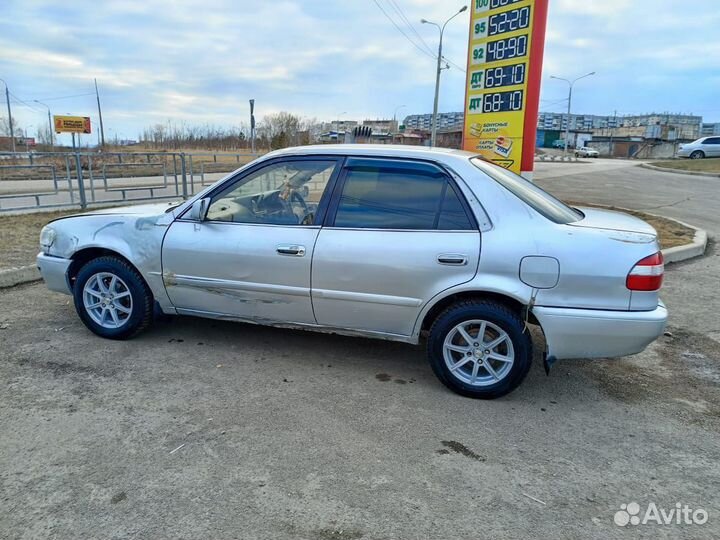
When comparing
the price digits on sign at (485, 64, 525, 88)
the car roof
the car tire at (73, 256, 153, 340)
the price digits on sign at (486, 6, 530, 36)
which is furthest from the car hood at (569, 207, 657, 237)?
the price digits on sign at (486, 6, 530, 36)

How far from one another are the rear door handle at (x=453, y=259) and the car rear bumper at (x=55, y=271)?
3170 mm

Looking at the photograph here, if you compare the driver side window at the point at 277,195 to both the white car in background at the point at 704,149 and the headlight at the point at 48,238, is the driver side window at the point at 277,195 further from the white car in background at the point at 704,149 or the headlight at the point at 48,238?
the white car in background at the point at 704,149

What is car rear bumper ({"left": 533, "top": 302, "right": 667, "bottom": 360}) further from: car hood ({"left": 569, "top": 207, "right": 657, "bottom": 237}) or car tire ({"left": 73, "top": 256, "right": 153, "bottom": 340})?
car tire ({"left": 73, "top": 256, "right": 153, "bottom": 340})

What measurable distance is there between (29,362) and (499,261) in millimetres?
3544

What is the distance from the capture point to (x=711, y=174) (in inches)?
986

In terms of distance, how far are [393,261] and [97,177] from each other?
15.9m

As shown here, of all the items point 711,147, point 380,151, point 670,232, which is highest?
point 711,147

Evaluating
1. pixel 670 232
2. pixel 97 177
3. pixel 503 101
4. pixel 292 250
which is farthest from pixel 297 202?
pixel 97 177

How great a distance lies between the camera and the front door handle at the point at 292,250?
3.63 meters

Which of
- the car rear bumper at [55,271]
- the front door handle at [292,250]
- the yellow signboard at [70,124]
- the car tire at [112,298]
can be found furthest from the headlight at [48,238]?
the yellow signboard at [70,124]

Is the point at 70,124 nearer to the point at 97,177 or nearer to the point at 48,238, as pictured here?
the point at 97,177

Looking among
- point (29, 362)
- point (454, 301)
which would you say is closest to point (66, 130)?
point (29, 362)

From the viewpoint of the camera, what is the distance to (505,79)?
812 cm

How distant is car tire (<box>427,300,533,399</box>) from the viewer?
330cm
